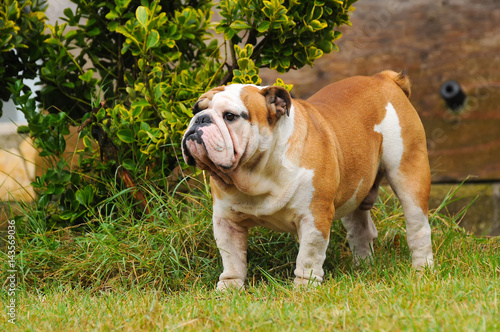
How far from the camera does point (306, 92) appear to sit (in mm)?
6445

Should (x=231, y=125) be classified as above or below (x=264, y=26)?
below

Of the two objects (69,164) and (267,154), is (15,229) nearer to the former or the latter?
(69,164)

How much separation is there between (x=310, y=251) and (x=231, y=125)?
0.88m

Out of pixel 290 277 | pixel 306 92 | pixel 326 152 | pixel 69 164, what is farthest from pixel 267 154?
pixel 306 92

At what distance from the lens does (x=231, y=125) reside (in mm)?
3518

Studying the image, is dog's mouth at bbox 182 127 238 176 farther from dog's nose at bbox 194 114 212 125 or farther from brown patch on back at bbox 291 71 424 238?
brown patch on back at bbox 291 71 424 238

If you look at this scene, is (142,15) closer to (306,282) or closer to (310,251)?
(310,251)

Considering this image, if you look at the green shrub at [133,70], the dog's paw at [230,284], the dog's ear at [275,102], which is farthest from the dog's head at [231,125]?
the green shrub at [133,70]

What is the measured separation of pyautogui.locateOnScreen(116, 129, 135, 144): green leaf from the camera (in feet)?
15.1

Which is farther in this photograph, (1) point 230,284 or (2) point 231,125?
(1) point 230,284

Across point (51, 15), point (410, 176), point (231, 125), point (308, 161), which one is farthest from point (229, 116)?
point (51, 15)

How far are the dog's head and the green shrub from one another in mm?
887

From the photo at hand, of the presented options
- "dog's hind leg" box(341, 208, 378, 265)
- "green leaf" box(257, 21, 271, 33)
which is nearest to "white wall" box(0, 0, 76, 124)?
"green leaf" box(257, 21, 271, 33)

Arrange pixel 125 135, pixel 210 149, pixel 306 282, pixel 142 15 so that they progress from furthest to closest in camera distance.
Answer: pixel 125 135 → pixel 142 15 → pixel 306 282 → pixel 210 149
